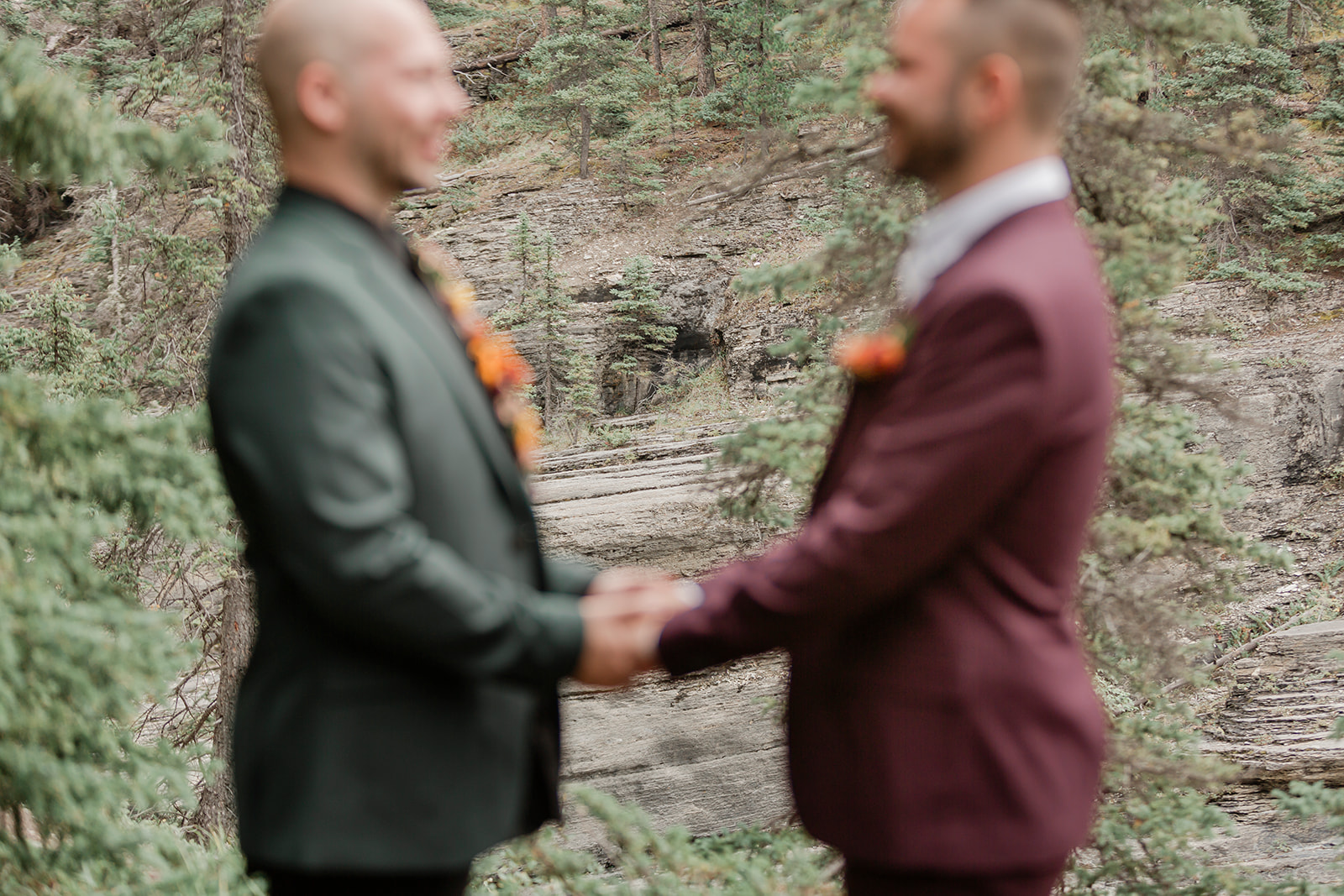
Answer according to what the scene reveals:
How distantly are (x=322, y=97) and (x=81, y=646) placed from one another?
1.95m

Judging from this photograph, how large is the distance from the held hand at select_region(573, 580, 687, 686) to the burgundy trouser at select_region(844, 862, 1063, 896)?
1.92ft

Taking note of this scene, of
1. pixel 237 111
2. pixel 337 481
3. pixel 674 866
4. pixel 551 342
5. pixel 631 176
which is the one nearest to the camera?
pixel 337 481

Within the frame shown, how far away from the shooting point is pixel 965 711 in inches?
68.2

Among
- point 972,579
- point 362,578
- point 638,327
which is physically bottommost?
point 638,327

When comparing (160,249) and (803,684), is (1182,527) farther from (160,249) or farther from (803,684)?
(160,249)

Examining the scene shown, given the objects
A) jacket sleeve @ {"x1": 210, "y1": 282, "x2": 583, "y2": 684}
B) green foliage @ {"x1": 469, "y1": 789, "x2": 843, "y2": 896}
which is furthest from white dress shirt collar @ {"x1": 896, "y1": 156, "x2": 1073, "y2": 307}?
green foliage @ {"x1": 469, "y1": 789, "x2": 843, "y2": 896}

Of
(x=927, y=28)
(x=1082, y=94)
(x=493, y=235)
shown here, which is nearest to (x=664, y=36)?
(x=493, y=235)

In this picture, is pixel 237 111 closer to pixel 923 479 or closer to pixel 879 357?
pixel 879 357

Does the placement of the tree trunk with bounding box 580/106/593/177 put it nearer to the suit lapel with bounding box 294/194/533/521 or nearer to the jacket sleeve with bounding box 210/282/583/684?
the suit lapel with bounding box 294/194/533/521

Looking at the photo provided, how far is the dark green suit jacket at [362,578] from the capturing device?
1.59 meters

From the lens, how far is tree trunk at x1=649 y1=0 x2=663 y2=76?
89.5 feet

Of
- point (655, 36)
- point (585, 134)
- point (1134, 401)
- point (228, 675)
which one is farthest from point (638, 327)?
point (1134, 401)

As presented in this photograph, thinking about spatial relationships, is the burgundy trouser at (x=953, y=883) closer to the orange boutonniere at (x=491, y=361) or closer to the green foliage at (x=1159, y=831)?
the orange boutonniere at (x=491, y=361)

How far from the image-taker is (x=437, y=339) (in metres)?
1.81
